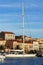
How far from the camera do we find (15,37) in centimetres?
17800

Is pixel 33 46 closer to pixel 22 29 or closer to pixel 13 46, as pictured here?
pixel 13 46

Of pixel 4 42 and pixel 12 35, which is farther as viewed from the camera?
pixel 12 35

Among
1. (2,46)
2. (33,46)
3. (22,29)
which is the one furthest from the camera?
(33,46)

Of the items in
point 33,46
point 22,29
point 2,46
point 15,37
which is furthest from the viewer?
point 15,37

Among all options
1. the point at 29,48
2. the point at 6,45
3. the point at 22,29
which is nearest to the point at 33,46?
the point at 29,48

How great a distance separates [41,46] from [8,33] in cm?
1990

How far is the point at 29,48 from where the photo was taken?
14800 centimetres

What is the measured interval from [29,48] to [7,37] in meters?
22.8

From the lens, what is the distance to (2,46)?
460 feet

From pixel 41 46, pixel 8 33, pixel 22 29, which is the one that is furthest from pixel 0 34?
pixel 22 29

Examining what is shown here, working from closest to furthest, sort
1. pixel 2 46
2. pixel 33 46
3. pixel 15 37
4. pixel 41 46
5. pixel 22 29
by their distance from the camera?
pixel 22 29 → pixel 2 46 → pixel 33 46 → pixel 41 46 → pixel 15 37

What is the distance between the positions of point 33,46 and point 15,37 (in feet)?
92.0

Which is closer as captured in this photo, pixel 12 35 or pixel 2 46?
pixel 2 46

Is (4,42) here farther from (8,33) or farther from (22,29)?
(22,29)
